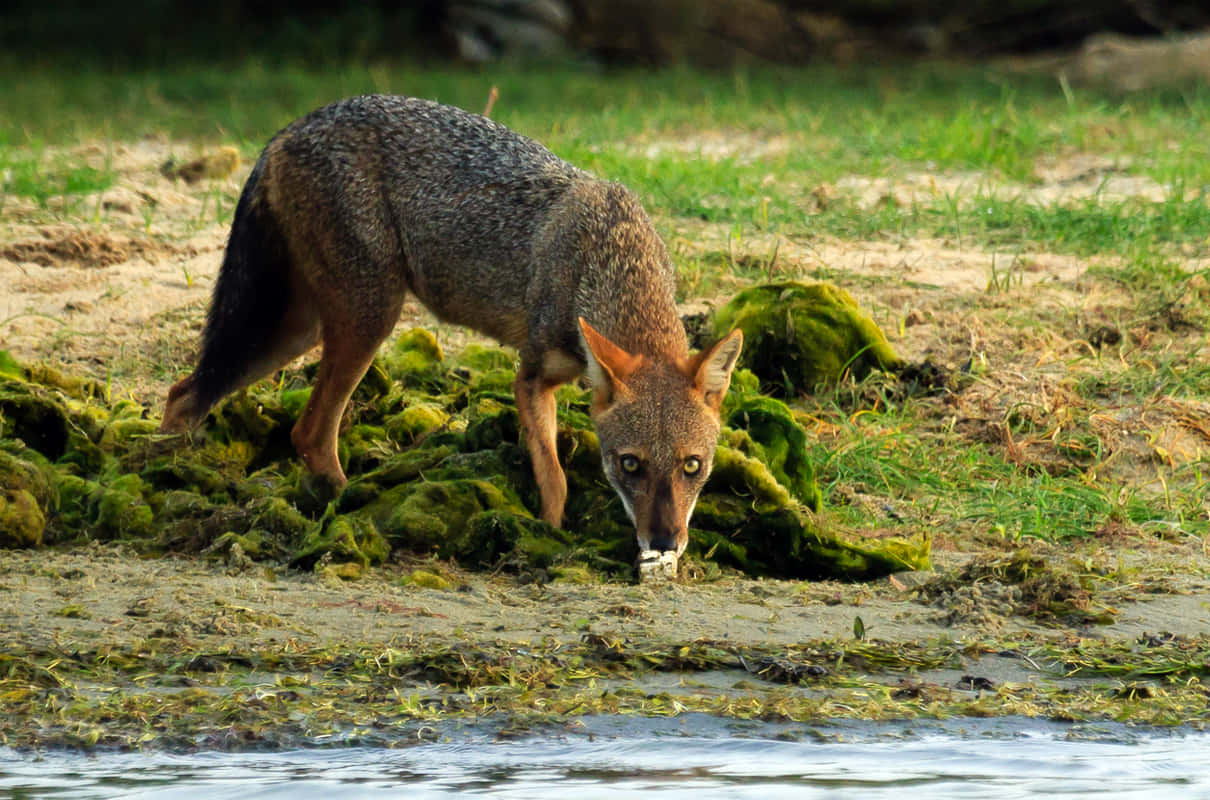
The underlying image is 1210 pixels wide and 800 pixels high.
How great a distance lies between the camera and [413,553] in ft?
18.5

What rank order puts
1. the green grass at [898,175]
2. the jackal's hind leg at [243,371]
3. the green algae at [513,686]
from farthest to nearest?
the green grass at [898,175], the jackal's hind leg at [243,371], the green algae at [513,686]

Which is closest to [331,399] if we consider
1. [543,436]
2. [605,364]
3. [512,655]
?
[543,436]

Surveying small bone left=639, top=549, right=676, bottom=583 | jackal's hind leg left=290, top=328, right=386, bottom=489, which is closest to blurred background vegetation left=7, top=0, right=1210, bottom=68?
jackal's hind leg left=290, top=328, right=386, bottom=489

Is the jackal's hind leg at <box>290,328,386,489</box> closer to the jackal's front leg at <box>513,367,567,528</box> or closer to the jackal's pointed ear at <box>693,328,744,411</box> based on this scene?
the jackal's front leg at <box>513,367,567,528</box>

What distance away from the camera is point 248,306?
6375mm

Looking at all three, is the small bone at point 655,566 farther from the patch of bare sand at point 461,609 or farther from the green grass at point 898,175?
the green grass at point 898,175

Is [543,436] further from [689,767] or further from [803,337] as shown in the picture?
[689,767]

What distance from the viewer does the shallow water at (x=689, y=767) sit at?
3.89 m

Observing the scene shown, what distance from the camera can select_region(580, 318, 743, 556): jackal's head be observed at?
5.25 meters

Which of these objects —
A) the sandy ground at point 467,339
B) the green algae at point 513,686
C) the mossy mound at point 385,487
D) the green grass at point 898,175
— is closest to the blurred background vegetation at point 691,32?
the green grass at point 898,175

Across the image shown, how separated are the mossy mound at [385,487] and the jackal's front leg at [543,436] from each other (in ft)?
0.33

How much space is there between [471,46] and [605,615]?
13.2m

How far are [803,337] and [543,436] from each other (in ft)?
5.63

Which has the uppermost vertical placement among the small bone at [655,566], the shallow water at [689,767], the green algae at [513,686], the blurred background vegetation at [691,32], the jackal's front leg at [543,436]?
the blurred background vegetation at [691,32]
